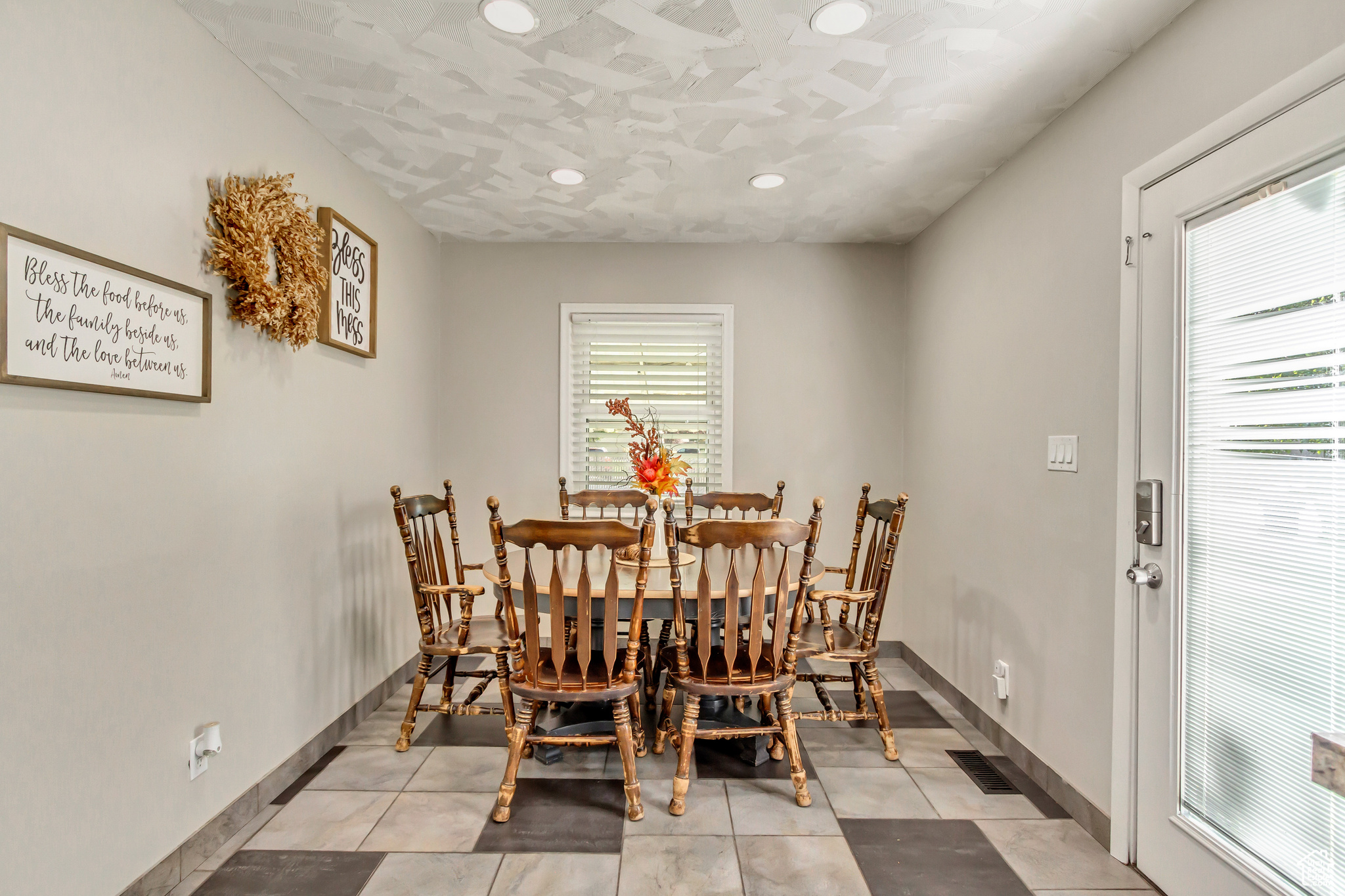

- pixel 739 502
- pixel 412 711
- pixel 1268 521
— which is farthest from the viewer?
pixel 739 502

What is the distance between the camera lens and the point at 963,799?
2.35 metres

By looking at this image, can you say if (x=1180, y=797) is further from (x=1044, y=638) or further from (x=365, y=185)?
(x=365, y=185)

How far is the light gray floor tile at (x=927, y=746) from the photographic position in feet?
8.58

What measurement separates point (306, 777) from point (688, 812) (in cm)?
142

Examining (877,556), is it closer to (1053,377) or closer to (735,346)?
(1053,377)

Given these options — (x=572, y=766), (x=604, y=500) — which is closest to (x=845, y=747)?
(x=572, y=766)

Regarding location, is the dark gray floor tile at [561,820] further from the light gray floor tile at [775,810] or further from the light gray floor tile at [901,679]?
the light gray floor tile at [901,679]

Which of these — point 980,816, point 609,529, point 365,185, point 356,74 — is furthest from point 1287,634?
point 365,185

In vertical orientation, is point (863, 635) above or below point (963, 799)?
above

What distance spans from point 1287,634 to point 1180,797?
59cm

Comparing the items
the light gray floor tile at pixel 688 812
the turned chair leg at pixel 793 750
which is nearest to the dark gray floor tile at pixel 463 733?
the light gray floor tile at pixel 688 812

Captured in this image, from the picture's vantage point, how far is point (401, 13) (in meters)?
1.86

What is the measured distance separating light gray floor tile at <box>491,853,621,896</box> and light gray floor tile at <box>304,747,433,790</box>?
0.71 m

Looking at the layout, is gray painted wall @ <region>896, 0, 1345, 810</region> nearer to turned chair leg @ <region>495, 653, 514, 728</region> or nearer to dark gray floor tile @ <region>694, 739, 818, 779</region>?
dark gray floor tile @ <region>694, 739, 818, 779</region>
